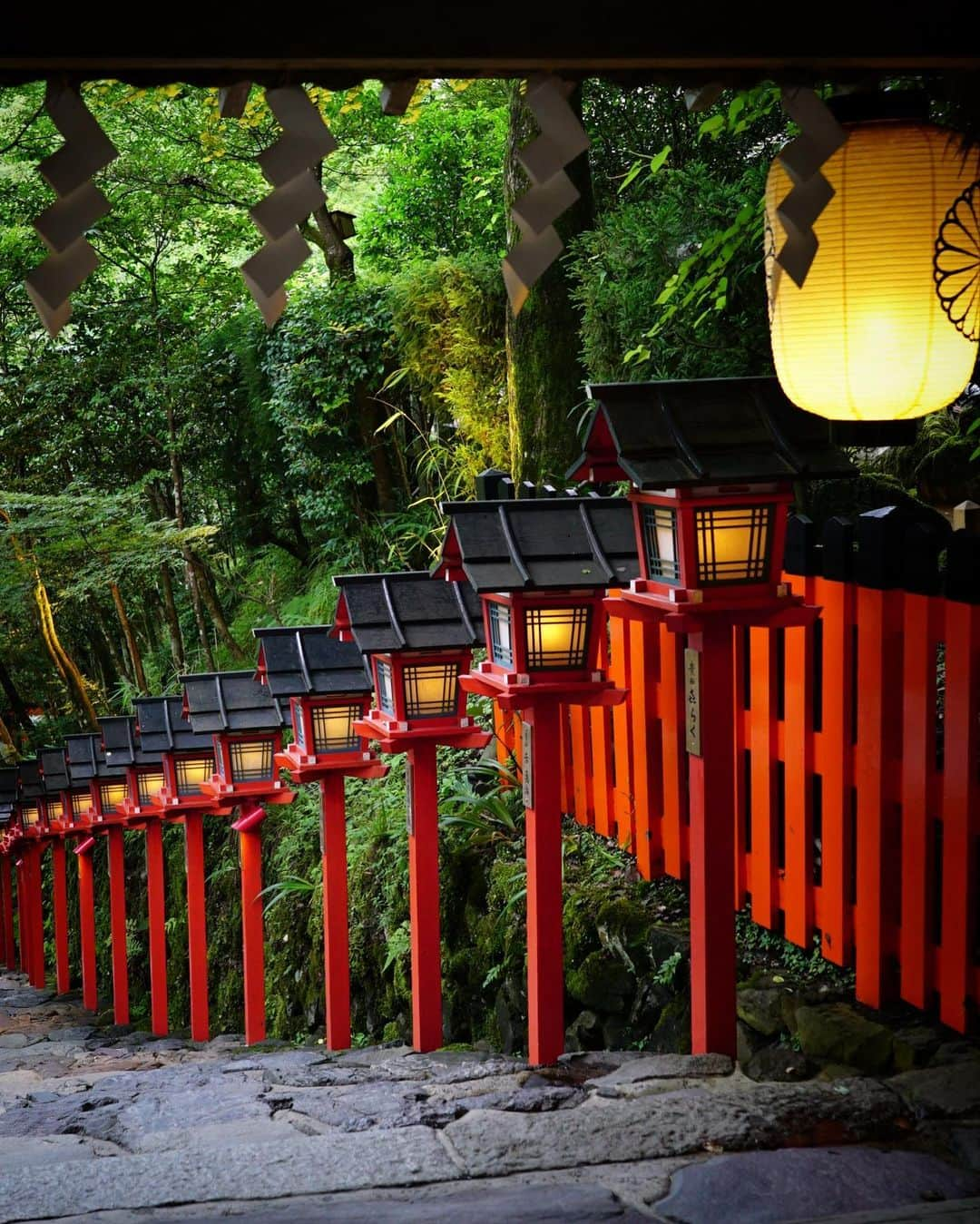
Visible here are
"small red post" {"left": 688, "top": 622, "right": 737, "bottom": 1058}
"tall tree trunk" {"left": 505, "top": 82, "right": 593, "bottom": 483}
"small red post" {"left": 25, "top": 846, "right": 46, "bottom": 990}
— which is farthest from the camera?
"small red post" {"left": 25, "top": 846, "right": 46, "bottom": 990}

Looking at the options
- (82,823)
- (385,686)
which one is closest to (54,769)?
(82,823)

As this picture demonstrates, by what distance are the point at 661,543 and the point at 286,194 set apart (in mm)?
2881

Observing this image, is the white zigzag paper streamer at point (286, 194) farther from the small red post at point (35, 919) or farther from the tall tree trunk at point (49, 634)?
the small red post at point (35, 919)

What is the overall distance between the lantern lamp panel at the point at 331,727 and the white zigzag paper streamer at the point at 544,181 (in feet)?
22.2

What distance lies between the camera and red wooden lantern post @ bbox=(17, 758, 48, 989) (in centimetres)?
2277

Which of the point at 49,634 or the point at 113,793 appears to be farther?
the point at 49,634

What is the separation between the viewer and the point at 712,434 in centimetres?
534

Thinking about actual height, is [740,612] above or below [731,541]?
below

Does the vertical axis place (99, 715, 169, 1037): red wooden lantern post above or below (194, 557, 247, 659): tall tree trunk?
below

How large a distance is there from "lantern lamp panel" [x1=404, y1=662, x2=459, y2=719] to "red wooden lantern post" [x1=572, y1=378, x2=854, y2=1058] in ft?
8.14

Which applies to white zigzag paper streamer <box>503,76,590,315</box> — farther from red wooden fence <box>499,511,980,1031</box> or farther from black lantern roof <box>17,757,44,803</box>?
black lantern roof <box>17,757,44,803</box>

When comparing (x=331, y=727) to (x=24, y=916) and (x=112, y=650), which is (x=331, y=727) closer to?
(x=112, y=650)

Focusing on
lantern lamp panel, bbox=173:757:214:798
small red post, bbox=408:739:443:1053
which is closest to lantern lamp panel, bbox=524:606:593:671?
small red post, bbox=408:739:443:1053

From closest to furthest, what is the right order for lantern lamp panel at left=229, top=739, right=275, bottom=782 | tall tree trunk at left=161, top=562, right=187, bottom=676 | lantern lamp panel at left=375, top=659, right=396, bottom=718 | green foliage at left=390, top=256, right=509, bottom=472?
lantern lamp panel at left=375, top=659, right=396, bottom=718, lantern lamp panel at left=229, top=739, right=275, bottom=782, green foliage at left=390, top=256, right=509, bottom=472, tall tree trunk at left=161, top=562, right=187, bottom=676
